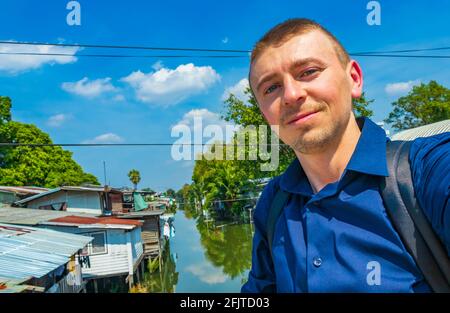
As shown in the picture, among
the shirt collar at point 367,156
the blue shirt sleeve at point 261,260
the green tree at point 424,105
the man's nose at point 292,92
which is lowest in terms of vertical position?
the blue shirt sleeve at point 261,260

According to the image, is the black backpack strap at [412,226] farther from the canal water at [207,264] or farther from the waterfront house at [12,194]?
the waterfront house at [12,194]

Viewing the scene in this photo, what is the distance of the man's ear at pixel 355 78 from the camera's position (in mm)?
1653

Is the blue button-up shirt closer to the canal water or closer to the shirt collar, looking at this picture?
the shirt collar

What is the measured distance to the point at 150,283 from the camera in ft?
84.4

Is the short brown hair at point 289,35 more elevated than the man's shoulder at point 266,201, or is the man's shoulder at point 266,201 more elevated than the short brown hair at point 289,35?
the short brown hair at point 289,35

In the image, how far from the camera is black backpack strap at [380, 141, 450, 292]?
1170mm

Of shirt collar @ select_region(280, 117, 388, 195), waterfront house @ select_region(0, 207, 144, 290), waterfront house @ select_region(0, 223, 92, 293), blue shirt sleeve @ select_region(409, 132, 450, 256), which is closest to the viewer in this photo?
blue shirt sleeve @ select_region(409, 132, 450, 256)

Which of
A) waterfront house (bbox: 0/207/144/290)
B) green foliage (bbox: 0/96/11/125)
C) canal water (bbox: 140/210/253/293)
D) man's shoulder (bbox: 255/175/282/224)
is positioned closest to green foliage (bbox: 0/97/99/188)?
green foliage (bbox: 0/96/11/125)

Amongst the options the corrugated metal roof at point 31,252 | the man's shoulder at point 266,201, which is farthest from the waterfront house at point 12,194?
the man's shoulder at point 266,201

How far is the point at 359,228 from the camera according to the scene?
1336 millimetres

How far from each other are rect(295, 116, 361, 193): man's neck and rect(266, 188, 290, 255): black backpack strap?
0.20 meters

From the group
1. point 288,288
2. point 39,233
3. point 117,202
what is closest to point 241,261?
point 117,202

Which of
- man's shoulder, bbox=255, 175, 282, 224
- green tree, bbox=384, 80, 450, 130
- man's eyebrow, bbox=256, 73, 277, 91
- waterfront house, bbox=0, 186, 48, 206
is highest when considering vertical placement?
green tree, bbox=384, 80, 450, 130

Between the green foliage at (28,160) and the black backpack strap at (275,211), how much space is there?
4234 cm
